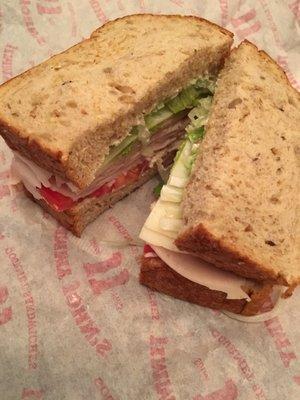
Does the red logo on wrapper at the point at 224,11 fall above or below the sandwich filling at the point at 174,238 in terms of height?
above

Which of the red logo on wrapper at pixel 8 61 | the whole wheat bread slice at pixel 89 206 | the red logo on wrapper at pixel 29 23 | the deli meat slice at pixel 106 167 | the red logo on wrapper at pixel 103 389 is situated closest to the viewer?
the red logo on wrapper at pixel 103 389

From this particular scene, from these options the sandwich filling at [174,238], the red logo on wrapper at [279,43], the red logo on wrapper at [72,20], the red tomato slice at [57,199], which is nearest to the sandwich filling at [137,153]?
the red tomato slice at [57,199]

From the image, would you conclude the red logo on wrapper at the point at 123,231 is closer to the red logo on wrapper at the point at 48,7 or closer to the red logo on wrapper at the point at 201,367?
the red logo on wrapper at the point at 201,367

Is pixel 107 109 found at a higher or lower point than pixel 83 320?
higher

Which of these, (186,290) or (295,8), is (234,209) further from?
(295,8)

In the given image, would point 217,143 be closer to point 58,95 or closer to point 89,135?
point 89,135

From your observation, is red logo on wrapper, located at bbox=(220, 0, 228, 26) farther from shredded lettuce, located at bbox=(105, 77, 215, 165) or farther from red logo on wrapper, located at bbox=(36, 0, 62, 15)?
red logo on wrapper, located at bbox=(36, 0, 62, 15)

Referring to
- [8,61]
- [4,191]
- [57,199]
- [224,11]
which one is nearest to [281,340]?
[57,199]
